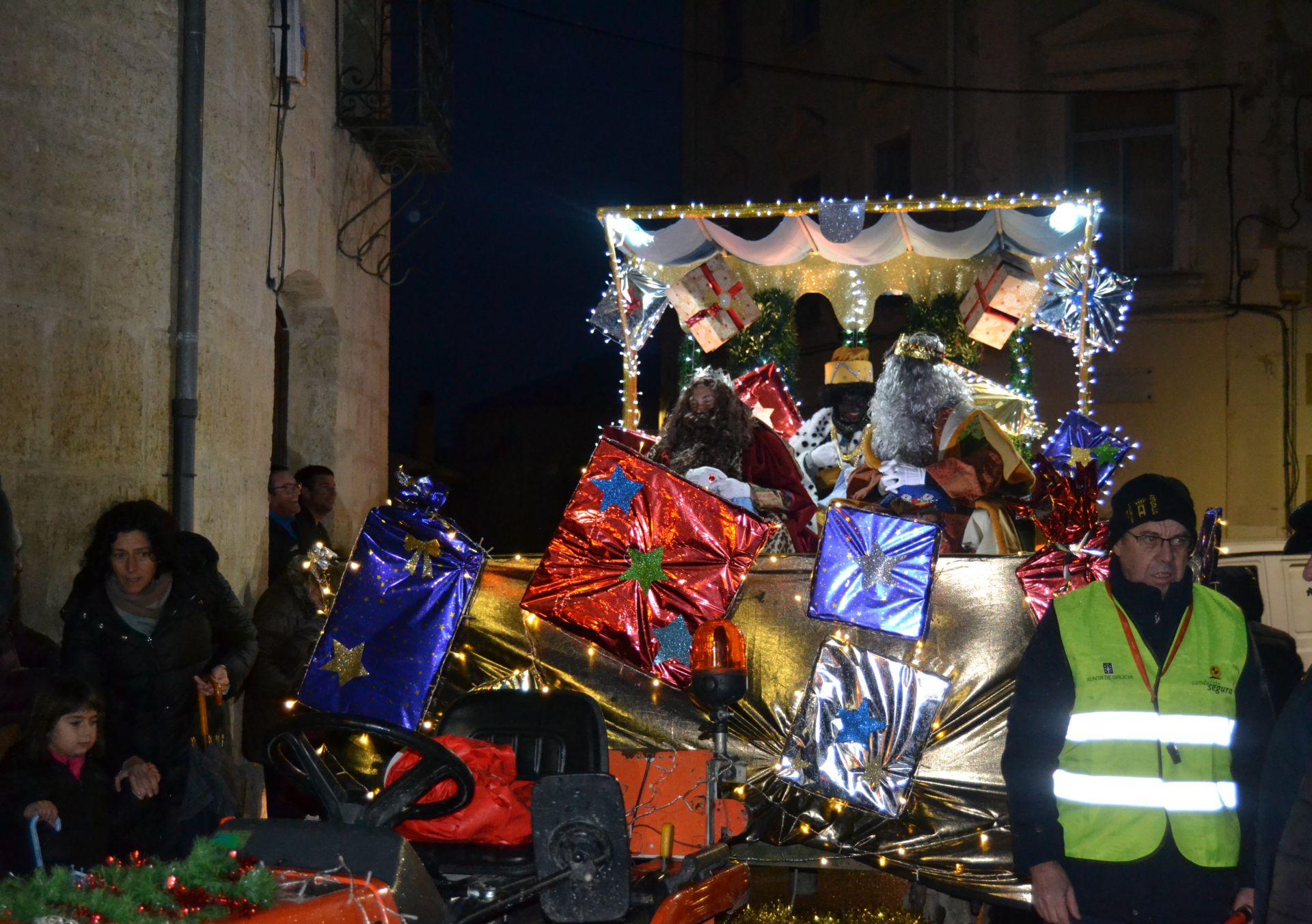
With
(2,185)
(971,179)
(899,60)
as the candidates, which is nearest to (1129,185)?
Result: (971,179)

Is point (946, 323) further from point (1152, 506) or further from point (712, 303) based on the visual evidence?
point (1152, 506)

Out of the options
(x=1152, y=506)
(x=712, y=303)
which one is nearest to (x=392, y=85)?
(x=712, y=303)

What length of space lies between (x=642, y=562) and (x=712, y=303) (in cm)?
444

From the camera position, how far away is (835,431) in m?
10.1

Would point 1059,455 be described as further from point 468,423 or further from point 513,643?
point 468,423

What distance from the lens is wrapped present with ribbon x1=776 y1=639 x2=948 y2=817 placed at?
19.9 feet

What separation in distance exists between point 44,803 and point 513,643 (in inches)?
93.8

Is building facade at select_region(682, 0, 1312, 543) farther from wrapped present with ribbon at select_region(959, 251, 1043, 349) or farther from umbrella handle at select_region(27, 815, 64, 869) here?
umbrella handle at select_region(27, 815, 64, 869)

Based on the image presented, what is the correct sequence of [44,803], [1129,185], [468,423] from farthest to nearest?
[468,423], [1129,185], [44,803]

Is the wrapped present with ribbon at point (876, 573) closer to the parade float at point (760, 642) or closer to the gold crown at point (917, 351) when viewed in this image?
the parade float at point (760, 642)

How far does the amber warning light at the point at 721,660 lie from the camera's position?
4992mm

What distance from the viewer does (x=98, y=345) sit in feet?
22.4

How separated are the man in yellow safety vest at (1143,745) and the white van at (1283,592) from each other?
7.34 meters

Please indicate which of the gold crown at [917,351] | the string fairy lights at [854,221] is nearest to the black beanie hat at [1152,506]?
the gold crown at [917,351]
